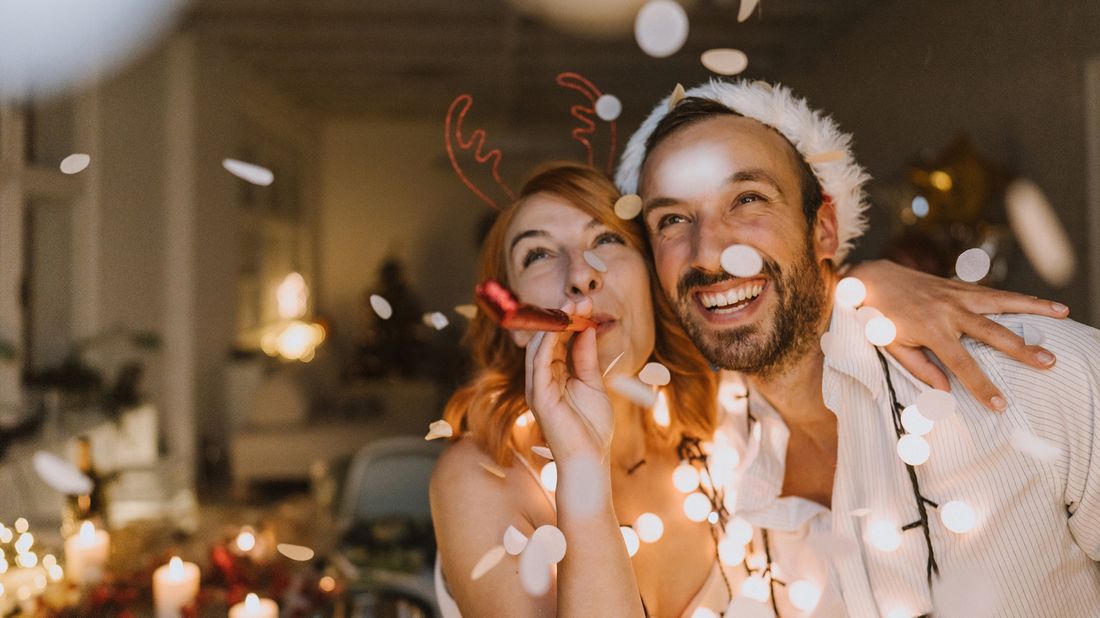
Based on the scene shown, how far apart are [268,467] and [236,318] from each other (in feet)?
3.79

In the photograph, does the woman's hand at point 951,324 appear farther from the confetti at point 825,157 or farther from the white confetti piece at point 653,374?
the white confetti piece at point 653,374

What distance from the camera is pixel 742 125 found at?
4.54 ft

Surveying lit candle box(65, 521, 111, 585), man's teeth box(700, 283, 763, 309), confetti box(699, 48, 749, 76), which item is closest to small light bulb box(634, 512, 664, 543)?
man's teeth box(700, 283, 763, 309)

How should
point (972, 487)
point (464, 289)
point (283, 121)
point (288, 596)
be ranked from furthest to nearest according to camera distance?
point (464, 289), point (283, 121), point (288, 596), point (972, 487)

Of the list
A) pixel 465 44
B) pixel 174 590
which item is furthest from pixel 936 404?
pixel 465 44

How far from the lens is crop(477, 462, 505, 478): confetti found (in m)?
1.31

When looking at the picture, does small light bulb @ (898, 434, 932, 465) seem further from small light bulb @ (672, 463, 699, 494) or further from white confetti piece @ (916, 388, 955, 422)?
small light bulb @ (672, 463, 699, 494)

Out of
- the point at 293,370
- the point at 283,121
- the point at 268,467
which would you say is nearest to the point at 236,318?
the point at 293,370

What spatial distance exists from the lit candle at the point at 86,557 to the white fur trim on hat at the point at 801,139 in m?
1.35

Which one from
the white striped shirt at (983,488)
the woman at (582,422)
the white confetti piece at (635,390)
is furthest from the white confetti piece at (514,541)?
the white striped shirt at (983,488)

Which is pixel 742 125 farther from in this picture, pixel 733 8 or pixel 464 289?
pixel 464 289

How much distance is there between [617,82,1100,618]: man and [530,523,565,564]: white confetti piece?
16.2 inches

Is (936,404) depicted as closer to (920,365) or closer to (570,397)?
(920,365)

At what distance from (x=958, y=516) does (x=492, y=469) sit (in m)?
0.72
